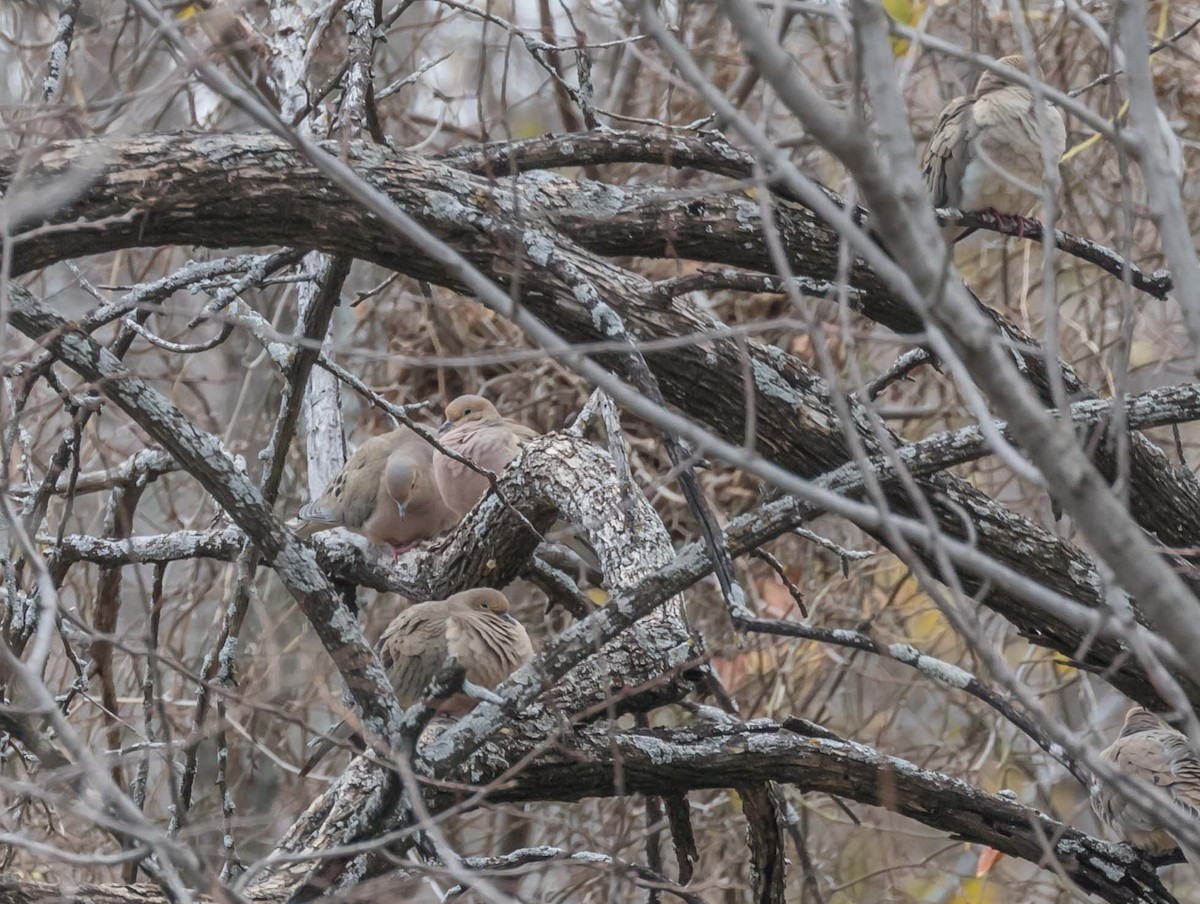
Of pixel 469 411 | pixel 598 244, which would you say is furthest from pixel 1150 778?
pixel 469 411

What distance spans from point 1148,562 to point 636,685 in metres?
1.77

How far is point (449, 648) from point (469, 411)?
146 centimetres

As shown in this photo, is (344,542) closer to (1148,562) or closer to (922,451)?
(922,451)

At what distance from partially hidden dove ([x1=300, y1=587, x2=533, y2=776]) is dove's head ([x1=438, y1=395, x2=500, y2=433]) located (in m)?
1.15

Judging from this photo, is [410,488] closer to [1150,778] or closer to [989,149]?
[989,149]

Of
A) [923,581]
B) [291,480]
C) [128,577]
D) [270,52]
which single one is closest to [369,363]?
[291,480]

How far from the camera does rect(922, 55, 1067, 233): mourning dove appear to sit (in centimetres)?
419

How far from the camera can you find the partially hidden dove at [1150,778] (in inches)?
144

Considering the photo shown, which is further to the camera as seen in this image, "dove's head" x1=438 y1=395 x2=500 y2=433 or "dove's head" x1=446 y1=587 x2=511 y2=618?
"dove's head" x1=438 y1=395 x2=500 y2=433

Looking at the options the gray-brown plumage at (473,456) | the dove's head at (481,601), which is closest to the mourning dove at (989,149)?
the gray-brown plumage at (473,456)

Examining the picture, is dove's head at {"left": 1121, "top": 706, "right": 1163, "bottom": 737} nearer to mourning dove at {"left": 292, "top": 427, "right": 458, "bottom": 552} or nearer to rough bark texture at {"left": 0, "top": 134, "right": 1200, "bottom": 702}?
rough bark texture at {"left": 0, "top": 134, "right": 1200, "bottom": 702}

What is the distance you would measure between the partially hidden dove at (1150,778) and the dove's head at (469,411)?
229 centimetres

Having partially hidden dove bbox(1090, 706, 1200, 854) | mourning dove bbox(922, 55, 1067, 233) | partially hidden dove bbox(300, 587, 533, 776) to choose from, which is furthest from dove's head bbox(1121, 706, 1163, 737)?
partially hidden dove bbox(300, 587, 533, 776)

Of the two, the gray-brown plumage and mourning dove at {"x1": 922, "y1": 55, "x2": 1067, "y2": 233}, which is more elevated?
mourning dove at {"x1": 922, "y1": 55, "x2": 1067, "y2": 233}
